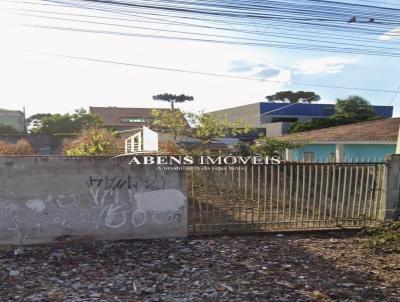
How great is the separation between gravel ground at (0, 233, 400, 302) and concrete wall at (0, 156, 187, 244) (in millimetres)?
248

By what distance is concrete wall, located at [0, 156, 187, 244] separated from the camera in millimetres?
7152

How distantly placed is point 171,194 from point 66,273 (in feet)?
7.46

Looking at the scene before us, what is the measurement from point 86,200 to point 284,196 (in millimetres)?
3451

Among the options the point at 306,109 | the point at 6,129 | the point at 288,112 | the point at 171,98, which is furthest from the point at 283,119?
the point at 6,129

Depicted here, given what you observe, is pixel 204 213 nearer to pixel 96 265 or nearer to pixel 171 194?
pixel 171 194

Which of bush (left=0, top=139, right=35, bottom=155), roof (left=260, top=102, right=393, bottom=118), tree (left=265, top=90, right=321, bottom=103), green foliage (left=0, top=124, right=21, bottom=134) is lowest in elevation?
green foliage (left=0, top=124, right=21, bottom=134)

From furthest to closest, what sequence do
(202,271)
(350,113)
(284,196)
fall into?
(350,113) → (284,196) → (202,271)

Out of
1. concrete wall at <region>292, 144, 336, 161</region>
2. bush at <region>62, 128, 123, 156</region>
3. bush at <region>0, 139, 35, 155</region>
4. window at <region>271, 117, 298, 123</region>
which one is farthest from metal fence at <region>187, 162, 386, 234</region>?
window at <region>271, 117, 298, 123</region>

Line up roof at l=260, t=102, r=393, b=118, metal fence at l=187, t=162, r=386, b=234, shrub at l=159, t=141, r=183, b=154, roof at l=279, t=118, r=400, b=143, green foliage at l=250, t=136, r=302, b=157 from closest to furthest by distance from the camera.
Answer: metal fence at l=187, t=162, r=386, b=234 < green foliage at l=250, t=136, r=302, b=157 < shrub at l=159, t=141, r=183, b=154 < roof at l=279, t=118, r=400, b=143 < roof at l=260, t=102, r=393, b=118

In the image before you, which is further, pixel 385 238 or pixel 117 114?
pixel 117 114

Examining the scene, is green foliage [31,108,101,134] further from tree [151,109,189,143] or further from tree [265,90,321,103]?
tree [151,109,189,143]

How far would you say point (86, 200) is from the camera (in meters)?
7.39

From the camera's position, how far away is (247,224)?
8008 mm

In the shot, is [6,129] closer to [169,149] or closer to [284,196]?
[169,149]
